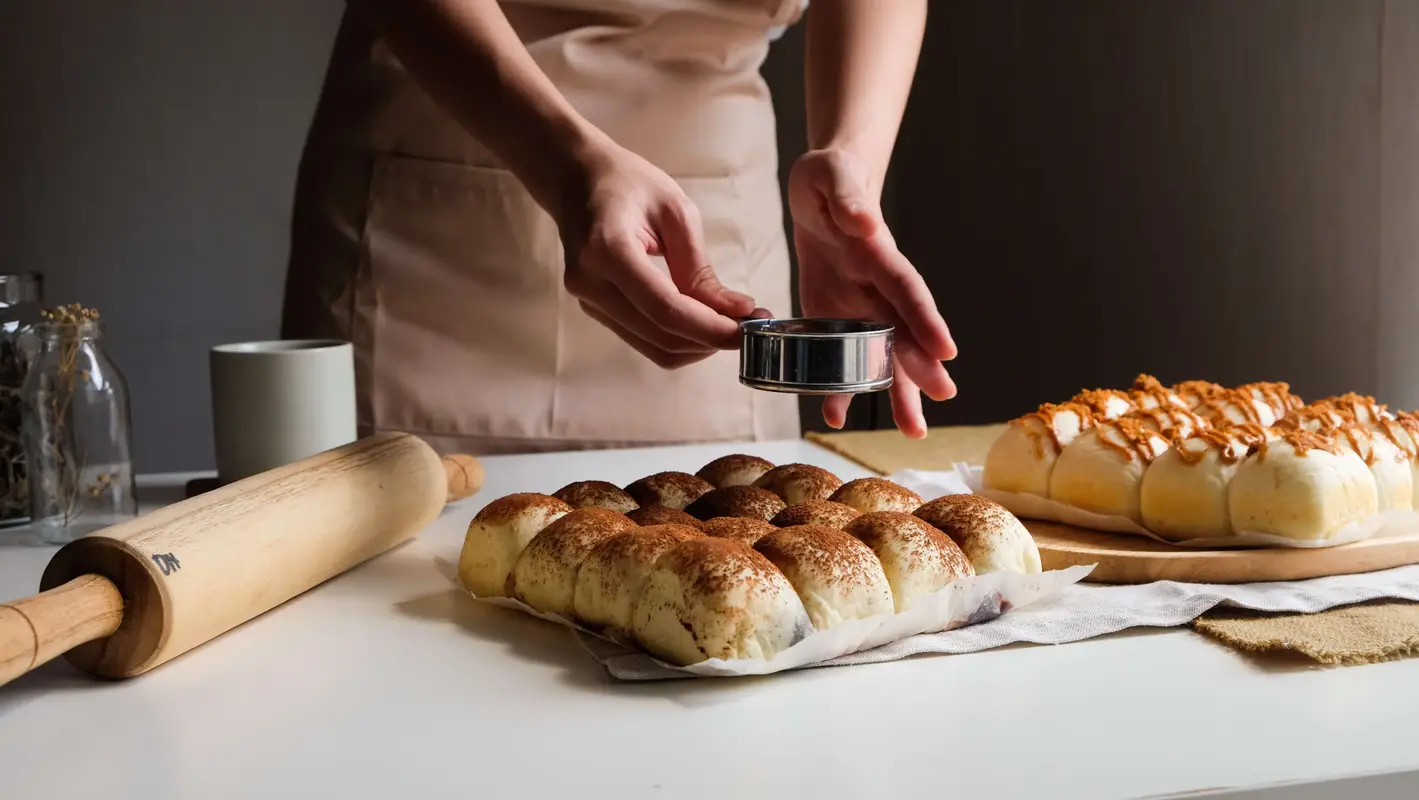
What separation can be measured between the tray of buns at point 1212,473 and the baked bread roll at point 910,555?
27 cm

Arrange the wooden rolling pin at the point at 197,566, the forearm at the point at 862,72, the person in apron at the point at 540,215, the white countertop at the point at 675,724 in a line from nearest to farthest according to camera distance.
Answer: the white countertop at the point at 675,724 < the wooden rolling pin at the point at 197,566 < the forearm at the point at 862,72 < the person in apron at the point at 540,215

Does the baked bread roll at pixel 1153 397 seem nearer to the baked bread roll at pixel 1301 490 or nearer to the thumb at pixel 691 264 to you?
the baked bread roll at pixel 1301 490

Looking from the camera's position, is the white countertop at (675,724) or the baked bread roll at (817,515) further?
the baked bread roll at (817,515)

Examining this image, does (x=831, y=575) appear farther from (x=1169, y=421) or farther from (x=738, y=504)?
(x=1169, y=421)

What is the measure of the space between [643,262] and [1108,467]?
0.48m

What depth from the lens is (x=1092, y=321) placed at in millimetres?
2684

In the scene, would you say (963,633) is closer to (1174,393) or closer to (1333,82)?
(1174,393)

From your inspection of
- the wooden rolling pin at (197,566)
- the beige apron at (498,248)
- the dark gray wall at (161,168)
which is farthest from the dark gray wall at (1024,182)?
the wooden rolling pin at (197,566)

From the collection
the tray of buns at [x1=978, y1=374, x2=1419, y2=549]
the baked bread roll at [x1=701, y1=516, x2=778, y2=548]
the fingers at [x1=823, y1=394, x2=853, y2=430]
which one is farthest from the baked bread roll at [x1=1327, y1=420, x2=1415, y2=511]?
the baked bread roll at [x1=701, y1=516, x2=778, y2=548]

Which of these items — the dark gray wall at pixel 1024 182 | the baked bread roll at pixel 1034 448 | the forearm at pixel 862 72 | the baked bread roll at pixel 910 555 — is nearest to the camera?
the baked bread roll at pixel 910 555

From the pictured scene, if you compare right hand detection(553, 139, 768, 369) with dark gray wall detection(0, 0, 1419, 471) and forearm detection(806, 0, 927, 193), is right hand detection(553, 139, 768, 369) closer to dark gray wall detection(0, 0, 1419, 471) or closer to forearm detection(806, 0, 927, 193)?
forearm detection(806, 0, 927, 193)

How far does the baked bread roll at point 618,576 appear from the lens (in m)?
0.88

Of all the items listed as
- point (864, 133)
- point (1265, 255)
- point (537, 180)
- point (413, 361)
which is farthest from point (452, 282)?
point (1265, 255)

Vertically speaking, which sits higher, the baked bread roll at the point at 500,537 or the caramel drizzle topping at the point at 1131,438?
the caramel drizzle topping at the point at 1131,438
